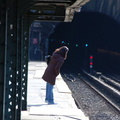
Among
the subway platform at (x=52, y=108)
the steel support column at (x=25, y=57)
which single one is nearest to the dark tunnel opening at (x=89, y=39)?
the subway platform at (x=52, y=108)

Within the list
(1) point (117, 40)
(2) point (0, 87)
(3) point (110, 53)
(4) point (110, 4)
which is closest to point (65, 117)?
(2) point (0, 87)

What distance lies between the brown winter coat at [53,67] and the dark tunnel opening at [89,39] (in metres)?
22.5

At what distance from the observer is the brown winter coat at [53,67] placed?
11.5 meters

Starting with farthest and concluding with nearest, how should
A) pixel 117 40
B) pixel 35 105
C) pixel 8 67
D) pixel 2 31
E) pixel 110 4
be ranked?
1. pixel 117 40
2. pixel 110 4
3. pixel 35 105
4. pixel 8 67
5. pixel 2 31

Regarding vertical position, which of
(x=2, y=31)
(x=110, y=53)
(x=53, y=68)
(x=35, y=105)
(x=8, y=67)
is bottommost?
(x=110, y=53)

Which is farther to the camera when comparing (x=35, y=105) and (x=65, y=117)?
(x=35, y=105)

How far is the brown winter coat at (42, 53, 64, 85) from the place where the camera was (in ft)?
37.6

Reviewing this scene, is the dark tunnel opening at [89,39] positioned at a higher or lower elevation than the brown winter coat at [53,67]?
lower

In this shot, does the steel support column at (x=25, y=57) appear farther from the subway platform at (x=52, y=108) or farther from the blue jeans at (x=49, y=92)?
the blue jeans at (x=49, y=92)

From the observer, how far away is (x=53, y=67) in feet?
38.8

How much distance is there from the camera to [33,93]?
52.6ft

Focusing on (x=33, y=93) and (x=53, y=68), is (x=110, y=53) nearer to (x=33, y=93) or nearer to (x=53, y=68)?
(x=33, y=93)

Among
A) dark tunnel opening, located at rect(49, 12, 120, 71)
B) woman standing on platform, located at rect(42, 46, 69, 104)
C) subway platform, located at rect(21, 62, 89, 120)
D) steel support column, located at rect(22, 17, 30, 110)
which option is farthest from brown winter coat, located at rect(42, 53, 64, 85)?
dark tunnel opening, located at rect(49, 12, 120, 71)

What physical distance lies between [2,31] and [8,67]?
4.46 ft
